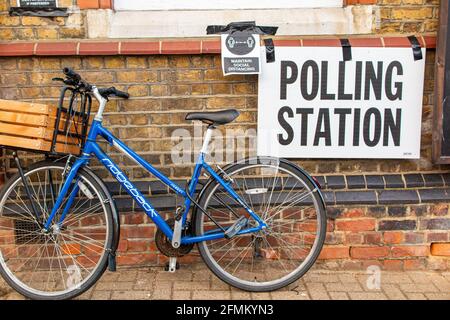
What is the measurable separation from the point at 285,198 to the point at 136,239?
47.0 inches

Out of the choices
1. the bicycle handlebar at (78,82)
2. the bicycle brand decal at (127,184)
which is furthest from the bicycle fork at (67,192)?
the bicycle handlebar at (78,82)

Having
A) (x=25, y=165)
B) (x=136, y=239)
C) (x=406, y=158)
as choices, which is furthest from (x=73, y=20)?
(x=406, y=158)

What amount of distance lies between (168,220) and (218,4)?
1.70m

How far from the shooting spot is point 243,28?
3604mm

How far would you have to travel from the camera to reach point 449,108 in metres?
3.53

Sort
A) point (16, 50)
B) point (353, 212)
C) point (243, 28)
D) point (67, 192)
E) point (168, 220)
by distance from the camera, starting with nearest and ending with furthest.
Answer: point (67, 192) → point (168, 220) → point (16, 50) → point (243, 28) → point (353, 212)

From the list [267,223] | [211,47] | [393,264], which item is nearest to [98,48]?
[211,47]

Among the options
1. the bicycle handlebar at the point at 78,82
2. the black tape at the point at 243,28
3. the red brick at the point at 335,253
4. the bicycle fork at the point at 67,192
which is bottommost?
the red brick at the point at 335,253

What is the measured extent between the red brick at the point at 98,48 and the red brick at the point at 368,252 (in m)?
2.36

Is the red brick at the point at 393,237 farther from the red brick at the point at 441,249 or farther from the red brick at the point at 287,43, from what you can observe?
the red brick at the point at 287,43

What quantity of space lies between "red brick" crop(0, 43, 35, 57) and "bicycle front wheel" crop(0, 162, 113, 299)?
0.88 metres

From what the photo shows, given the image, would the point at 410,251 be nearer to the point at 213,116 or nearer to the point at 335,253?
the point at 335,253

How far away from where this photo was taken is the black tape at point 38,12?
11.6 feet

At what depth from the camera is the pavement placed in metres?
3.34
